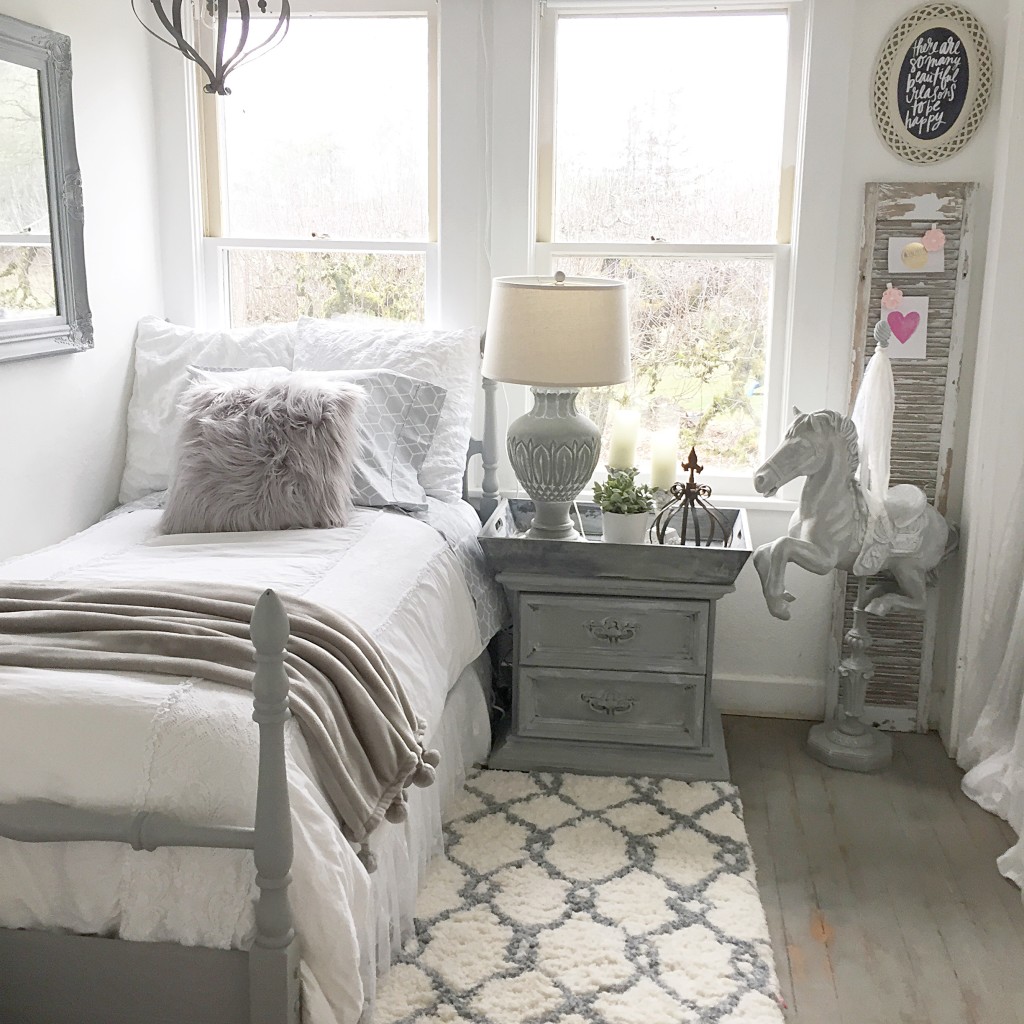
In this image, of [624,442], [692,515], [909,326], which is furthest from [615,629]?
[909,326]

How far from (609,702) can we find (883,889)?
2.78 feet

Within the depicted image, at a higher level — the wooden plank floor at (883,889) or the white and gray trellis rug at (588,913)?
the white and gray trellis rug at (588,913)

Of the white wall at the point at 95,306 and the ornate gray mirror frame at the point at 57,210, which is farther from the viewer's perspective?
the white wall at the point at 95,306

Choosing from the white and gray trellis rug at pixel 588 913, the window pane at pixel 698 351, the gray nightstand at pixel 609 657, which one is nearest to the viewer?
the white and gray trellis rug at pixel 588 913

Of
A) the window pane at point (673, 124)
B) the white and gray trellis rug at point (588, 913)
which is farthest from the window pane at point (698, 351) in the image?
the white and gray trellis rug at point (588, 913)

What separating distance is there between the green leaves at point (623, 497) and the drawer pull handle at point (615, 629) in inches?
11.9

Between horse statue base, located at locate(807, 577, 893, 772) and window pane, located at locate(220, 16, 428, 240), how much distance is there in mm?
1818

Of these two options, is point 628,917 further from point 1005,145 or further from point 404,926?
point 1005,145

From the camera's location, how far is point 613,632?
3.01m

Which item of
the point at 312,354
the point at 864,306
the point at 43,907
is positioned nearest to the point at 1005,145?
the point at 864,306

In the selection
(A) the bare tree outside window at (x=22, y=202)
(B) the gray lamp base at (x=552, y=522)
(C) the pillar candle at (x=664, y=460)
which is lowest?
(B) the gray lamp base at (x=552, y=522)

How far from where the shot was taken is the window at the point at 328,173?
11.4ft

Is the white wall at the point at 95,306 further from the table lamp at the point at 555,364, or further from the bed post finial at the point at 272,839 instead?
the bed post finial at the point at 272,839

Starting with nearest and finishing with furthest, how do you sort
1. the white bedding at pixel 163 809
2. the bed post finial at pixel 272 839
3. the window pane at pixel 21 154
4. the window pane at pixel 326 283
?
the bed post finial at pixel 272 839
the white bedding at pixel 163 809
the window pane at pixel 21 154
the window pane at pixel 326 283
